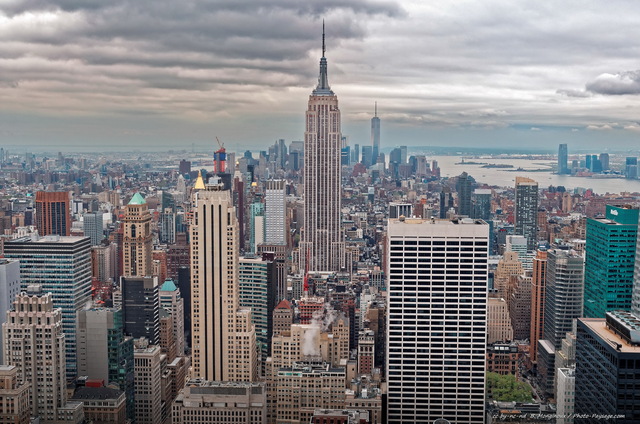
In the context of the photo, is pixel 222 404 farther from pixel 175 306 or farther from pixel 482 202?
pixel 482 202

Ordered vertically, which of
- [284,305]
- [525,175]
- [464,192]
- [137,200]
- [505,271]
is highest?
[525,175]

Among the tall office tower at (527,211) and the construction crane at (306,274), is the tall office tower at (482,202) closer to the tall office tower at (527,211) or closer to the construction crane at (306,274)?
the tall office tower at (527,211)

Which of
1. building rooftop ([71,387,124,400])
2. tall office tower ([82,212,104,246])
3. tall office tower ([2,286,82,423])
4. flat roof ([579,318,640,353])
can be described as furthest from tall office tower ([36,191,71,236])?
flat roof ([579,318,640,353])

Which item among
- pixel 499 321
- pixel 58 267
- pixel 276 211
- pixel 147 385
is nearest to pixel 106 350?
pixel 147 385

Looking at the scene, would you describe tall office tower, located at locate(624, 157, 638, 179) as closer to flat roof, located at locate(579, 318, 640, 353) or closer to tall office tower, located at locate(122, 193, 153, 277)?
flat roof, located at locate(579, 318, 640, 353)

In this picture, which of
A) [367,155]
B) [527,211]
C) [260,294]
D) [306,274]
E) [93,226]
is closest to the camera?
[260,294]

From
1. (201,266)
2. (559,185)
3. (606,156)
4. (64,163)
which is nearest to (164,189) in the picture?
(64,163)
